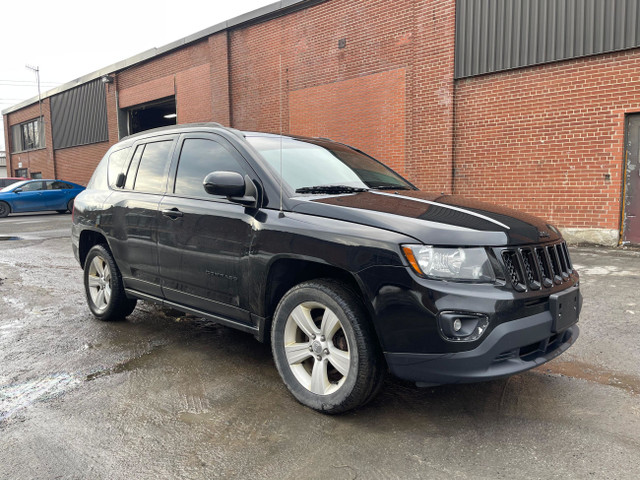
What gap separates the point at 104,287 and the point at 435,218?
3.58m

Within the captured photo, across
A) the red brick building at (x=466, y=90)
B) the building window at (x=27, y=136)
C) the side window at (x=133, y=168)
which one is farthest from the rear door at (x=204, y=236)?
the building window at (x=27, y=136)

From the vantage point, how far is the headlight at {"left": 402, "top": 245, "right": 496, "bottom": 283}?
8.52 ft

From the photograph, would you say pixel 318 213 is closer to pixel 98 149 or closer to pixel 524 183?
pixel 524 183

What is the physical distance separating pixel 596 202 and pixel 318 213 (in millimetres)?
7976

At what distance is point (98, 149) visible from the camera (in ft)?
78.4

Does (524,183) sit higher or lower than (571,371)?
higher

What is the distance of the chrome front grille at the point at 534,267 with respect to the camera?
270 centimetres

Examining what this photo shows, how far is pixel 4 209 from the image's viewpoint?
20.0 meters

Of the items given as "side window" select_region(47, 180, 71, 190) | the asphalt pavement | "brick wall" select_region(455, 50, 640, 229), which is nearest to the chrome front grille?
the asphalt pavement

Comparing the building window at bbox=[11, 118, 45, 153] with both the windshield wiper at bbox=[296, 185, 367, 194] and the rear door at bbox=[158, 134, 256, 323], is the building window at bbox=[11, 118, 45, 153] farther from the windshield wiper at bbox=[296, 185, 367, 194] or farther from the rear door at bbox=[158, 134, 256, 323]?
the windshield wiper at bbox=[296, 185, 367, 194]

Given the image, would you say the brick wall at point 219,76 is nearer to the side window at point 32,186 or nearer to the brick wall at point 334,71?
the brick wall at point 334,71

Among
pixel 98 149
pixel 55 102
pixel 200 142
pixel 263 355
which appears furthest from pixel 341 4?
pixel 55 102

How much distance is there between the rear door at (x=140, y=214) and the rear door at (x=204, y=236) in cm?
16

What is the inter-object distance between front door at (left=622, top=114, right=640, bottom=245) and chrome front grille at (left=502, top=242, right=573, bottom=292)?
23.4 feet
